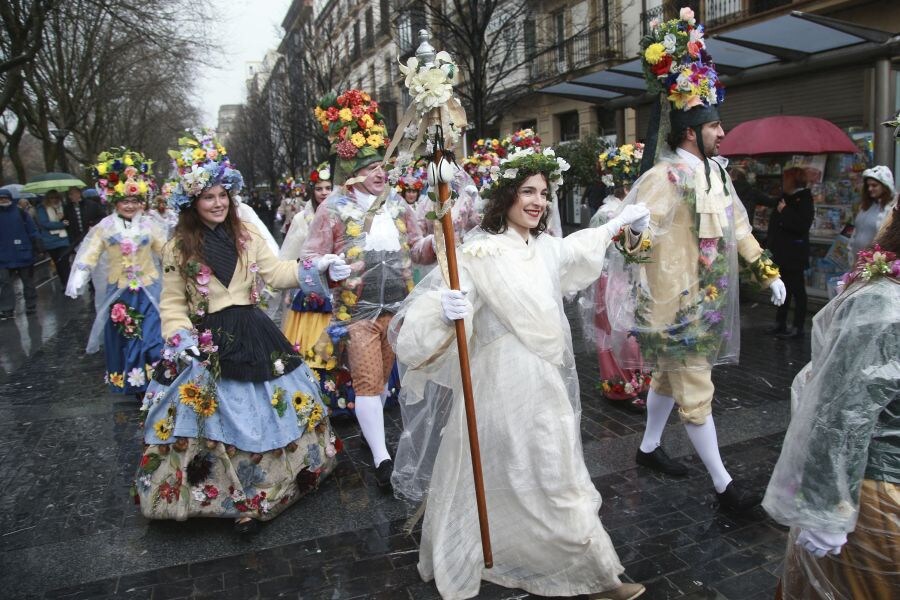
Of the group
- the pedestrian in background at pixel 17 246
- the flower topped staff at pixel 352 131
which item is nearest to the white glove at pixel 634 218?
the flower topped staff at pixel 352 131

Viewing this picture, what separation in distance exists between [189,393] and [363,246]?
1486mm

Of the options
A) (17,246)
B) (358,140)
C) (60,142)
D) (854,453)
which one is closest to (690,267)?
(854,453)

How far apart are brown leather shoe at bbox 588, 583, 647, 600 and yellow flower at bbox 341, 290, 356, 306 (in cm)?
239

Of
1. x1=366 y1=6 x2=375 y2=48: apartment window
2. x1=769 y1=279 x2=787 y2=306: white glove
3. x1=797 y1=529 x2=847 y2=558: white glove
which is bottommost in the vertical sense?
x1=797 y1=529 x2=847 y2=558: white glove

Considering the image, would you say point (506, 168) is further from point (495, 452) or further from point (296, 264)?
point (296, 264)

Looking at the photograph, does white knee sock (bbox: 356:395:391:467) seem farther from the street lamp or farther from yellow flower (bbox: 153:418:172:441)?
the street lamp

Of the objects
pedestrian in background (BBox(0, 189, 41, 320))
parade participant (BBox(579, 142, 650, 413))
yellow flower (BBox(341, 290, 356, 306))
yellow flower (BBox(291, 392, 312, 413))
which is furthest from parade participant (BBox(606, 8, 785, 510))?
pedestrian in background (BBox(0, 189, 41, 320))

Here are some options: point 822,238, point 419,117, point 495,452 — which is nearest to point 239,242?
point 419,117

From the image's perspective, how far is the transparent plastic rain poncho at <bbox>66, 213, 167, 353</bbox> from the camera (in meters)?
6.38

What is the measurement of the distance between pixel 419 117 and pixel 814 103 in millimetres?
10341

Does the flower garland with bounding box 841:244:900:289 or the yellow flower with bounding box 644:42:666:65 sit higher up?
the yellow flower with bounding box 644:42:666:65

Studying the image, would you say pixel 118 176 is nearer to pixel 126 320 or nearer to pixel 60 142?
pixel 126 320

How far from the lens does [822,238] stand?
371 inches

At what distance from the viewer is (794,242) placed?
764cm
